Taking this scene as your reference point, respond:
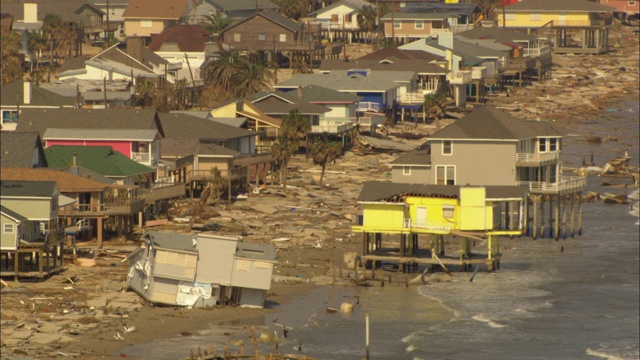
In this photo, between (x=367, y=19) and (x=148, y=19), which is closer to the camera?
→ (x=148, y=19)

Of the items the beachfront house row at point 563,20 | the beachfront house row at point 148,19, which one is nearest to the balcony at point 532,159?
the beachfront house row at point 148,19

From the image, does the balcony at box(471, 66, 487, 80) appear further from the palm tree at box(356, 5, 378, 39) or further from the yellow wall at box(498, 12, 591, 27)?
the yellow wall at box(498, 12, 591, 27)

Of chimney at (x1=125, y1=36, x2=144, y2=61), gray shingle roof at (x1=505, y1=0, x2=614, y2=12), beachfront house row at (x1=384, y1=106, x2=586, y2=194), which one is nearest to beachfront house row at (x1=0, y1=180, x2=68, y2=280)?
beachfront house row at (x1=384, y1=106, x2=586, y2=194)

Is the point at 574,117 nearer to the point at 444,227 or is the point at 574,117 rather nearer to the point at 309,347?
the point at 444,227

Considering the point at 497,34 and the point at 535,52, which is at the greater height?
the point at 497,34

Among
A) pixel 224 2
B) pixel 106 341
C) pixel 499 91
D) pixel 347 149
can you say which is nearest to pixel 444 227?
pixel 106 341

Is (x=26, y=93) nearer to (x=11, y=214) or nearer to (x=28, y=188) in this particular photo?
(x=28, y=188)

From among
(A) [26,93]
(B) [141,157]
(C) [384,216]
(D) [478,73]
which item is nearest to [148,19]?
(D) [478,73]
